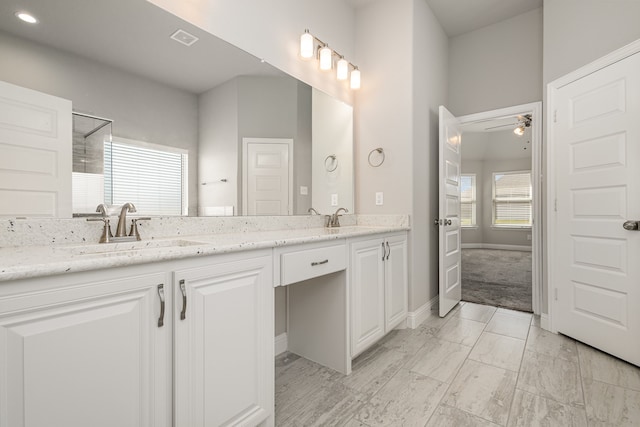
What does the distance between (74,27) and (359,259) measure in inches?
69.7

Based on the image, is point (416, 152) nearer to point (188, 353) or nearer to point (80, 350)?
point (188, 353)

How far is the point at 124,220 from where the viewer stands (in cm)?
135

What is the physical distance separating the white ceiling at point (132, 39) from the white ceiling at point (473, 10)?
1743 mm

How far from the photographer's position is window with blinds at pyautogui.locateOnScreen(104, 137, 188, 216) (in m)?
1.39

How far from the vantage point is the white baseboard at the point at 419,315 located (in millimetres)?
2574

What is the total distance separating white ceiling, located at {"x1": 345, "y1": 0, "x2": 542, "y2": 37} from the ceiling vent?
5.91 ft

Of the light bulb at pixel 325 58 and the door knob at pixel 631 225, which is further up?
the light bulb at pixel 325 58

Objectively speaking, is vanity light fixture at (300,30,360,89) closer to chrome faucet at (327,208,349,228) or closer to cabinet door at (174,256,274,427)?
chrome faucet at (327,208,349,228)

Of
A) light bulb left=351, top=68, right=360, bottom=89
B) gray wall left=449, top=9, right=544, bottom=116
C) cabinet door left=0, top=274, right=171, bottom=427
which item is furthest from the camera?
gray wall left=449, top=9, right=544, bottom=116

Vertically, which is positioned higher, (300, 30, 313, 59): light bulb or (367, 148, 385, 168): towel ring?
(300, 30, 313, 59): light bulb

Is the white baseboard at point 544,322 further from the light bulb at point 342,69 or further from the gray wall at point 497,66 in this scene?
the light bulb at point 342,69

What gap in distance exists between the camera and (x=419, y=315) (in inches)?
105

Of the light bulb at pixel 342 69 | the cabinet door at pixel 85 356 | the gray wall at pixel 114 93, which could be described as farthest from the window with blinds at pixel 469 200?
the cabinet door at pixel 85 356

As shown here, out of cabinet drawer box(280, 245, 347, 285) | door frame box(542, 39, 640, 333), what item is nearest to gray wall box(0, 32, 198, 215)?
cabinet drawer box(280, 245, 347, 285)
